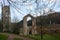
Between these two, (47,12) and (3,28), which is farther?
(3,28)

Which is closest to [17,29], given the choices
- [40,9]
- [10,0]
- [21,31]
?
[21,31]

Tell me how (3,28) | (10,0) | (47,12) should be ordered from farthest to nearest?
(3,28)
(47,12)
(10,0)

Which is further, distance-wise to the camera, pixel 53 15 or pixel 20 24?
pixel 20 24

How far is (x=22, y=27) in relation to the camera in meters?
37.0

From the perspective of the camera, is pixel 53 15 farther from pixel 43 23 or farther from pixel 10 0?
pixel 10 0

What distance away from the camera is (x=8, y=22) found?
135ft

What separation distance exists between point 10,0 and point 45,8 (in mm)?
3300

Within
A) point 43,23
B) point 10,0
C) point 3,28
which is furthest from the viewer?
point 3,28

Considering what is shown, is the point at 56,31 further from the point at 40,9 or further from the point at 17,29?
the point at 17,29

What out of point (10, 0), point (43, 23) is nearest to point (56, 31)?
point (43, 23)

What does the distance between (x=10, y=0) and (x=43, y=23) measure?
5684 millimetres

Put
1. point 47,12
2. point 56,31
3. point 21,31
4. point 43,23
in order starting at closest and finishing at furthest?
point 47,12 < point 56,31 < point 43,23 < point 21,31

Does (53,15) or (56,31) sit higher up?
(53,15)

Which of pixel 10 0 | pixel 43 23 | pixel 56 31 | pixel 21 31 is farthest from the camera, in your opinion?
pixel 21 31
